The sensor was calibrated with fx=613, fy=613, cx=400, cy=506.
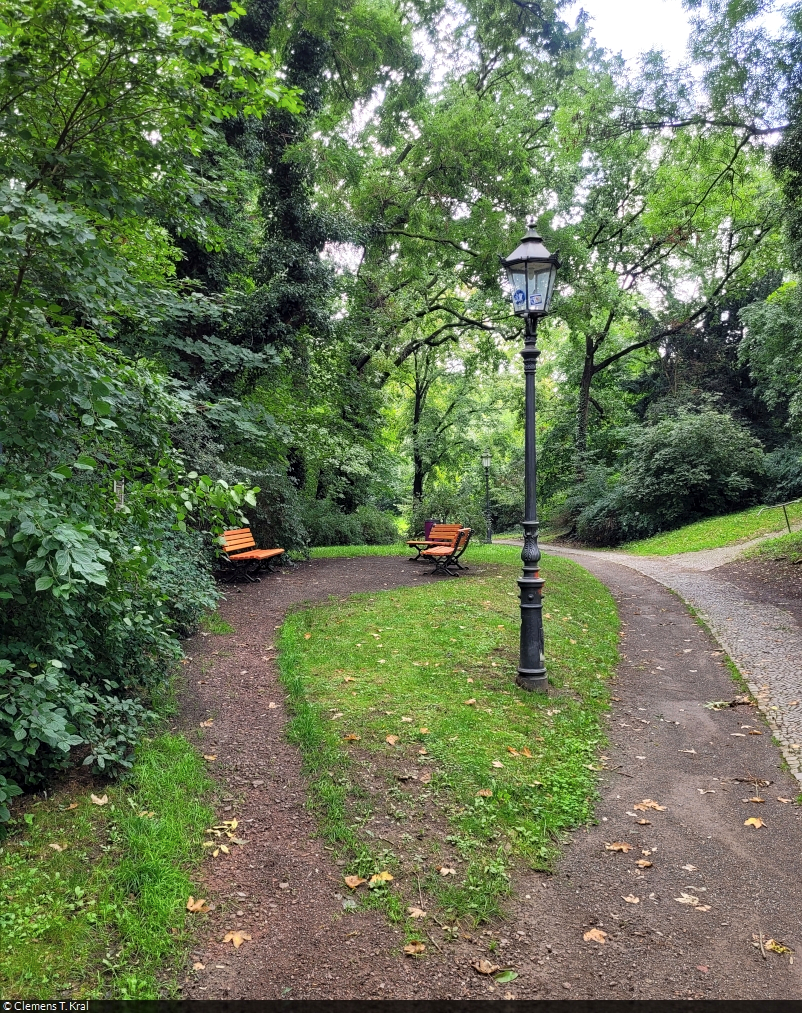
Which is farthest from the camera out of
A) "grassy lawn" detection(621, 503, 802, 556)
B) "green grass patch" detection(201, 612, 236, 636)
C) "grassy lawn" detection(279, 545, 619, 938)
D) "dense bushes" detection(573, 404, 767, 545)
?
"dense bushes" detection(573, 404, 767, 545)

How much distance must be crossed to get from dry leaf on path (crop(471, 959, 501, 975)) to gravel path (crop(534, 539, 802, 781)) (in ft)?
10.2

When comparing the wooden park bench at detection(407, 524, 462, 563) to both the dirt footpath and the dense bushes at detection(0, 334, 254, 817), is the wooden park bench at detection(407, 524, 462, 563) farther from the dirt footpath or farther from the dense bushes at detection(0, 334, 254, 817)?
the dense bushes at detection(0, 334, 254, 817)

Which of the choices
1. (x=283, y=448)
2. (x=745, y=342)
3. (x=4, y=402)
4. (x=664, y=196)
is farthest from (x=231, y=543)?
(x=745, y=342)

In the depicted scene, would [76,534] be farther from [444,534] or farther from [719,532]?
[719,532]

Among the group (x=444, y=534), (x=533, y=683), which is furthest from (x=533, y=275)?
(x=444, y=534)

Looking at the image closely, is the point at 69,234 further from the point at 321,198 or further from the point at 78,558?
the point at 321,198

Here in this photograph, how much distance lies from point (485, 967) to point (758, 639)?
688 cm

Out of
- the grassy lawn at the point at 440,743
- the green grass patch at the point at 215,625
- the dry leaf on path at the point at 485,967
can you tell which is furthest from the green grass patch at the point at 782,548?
the dry leaf on path at the point at 485,967

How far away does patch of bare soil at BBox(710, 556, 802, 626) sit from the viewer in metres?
10.2

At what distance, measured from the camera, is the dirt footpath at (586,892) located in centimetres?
268

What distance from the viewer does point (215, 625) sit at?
751cm

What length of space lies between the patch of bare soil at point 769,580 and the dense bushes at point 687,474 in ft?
25.7

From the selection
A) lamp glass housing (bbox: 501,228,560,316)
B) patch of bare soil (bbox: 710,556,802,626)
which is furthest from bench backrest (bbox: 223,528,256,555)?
patch of bare soil (bbox: 710,556,802,626)

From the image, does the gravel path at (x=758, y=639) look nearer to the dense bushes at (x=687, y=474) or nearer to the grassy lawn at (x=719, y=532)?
the grassy lawn at (x=719, y=532)
